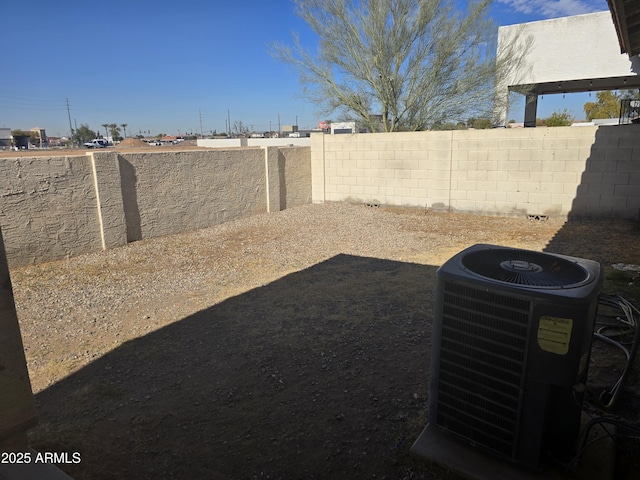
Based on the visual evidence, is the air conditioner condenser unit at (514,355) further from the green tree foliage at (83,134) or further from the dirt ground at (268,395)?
the green tree foliage at (83,134)

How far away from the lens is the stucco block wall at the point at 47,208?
606cm

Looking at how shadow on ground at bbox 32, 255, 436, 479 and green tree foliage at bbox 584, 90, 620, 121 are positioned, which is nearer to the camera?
shadow on ground at bbox 32, 255, 436, 479

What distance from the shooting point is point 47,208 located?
21.2 feet

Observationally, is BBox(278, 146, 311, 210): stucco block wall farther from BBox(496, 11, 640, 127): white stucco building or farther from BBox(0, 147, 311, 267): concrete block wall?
BBox(496, 11, 640, 127): white stucco building

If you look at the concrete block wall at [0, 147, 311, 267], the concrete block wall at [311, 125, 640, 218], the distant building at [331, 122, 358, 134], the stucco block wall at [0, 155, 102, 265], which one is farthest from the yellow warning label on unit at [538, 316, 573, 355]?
the distant building at [331, 122, 358, 134]

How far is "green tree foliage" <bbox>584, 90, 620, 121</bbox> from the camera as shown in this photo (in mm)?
30625

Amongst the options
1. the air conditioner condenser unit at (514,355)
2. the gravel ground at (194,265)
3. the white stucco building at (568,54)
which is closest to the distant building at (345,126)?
the white stucco building at (568,54)

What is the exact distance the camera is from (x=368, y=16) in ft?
41.1

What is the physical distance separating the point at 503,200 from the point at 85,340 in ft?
28.7

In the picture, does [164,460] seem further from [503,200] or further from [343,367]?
[503,200]

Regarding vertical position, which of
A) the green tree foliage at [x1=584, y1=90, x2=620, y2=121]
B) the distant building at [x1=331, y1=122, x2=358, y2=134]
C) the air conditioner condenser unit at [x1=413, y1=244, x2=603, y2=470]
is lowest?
the air conditioner condenser unit at [x1=413, y1=244, x2=603, y2=470]

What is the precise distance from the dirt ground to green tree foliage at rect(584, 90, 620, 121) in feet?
107

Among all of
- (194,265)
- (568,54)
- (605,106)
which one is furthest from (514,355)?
(605,106)

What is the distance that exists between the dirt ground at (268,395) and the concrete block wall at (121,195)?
3.46 meters
